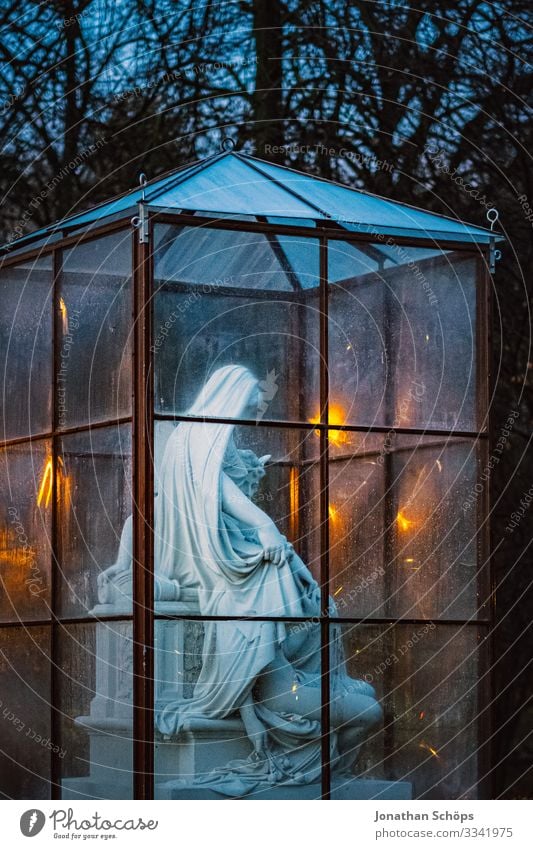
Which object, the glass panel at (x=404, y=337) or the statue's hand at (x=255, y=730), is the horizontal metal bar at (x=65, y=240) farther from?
the statue's hand at (x=255, y=730)

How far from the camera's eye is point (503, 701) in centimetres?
1547

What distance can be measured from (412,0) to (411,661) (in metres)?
7.38

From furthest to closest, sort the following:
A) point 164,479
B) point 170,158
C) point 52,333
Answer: point 170,158
point 52,333
point 164,479

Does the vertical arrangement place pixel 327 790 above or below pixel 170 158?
below

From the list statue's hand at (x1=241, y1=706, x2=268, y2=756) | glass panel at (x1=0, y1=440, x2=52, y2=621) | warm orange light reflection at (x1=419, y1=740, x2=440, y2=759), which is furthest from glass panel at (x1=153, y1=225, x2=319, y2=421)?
warm orange light reflection at (x1=419, y1=740, x2=440, y2=759)

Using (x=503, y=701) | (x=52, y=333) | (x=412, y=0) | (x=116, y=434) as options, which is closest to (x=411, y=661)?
(x=116, y=434)

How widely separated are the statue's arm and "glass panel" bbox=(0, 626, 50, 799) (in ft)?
4.47

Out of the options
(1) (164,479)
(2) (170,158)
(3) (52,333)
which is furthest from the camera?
(2) (170,158)

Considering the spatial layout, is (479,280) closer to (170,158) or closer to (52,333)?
(52,333)

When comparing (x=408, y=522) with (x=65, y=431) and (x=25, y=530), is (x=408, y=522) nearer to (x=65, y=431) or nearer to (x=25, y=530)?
(x=65, y=431)

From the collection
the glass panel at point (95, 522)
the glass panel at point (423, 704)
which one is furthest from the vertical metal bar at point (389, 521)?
the glass panel at point (95, 522)

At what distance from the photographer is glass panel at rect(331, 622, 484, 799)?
10242 mm

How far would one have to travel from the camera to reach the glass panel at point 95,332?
984 centimetres

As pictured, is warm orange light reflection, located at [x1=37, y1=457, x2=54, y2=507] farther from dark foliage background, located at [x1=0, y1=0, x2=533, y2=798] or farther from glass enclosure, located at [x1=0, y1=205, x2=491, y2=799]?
dark foliage background, located at [x1=0, y1=0, x2=533, y2=798]
